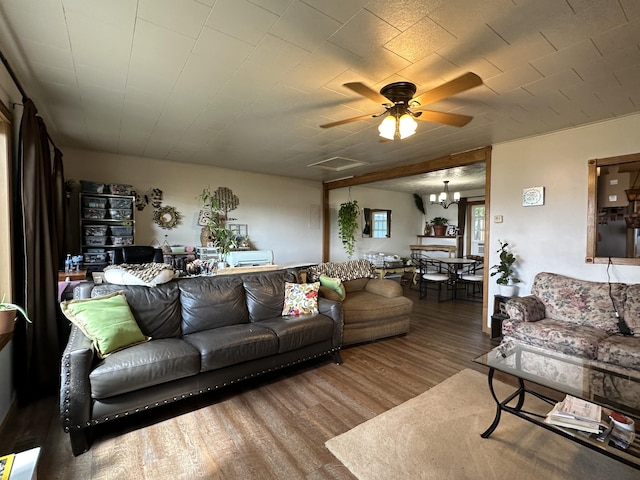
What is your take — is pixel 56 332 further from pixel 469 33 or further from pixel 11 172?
pixel 469 33

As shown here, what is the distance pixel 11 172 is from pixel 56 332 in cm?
131

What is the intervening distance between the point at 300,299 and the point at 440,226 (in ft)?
21.7

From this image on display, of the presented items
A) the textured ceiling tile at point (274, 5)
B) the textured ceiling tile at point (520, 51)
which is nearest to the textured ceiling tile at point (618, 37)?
the textured ceiling tile at point (520, 51)

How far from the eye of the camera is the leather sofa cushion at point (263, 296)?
119 inches

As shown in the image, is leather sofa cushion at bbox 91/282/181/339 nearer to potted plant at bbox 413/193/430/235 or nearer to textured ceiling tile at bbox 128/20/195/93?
textured ceiling tile at bbox 128/20/195/93

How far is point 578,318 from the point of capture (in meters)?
3.06

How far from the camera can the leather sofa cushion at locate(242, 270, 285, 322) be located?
9.89 feet

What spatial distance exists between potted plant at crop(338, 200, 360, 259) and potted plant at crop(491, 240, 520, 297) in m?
3.74

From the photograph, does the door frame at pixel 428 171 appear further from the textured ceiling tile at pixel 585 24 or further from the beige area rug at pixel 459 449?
the textured ceiling tile at pixel 585 24

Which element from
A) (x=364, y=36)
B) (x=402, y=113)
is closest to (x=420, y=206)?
(x=402, y=113)

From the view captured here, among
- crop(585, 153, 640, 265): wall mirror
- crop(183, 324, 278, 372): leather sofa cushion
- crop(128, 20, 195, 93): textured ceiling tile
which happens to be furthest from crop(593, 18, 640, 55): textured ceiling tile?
crop(183, 324, 278, 372): leather sofa cushion

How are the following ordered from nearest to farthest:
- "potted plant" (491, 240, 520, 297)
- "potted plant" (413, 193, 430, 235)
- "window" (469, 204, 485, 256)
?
"potted plant" (491, 240, 520, 297) < "window" (469, 204, 485, 256) < "potted plant" (413, 193, 430, 235)

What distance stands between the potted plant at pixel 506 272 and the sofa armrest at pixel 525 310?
1.59ft

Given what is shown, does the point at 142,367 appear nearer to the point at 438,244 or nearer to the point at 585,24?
the point at 585,24
